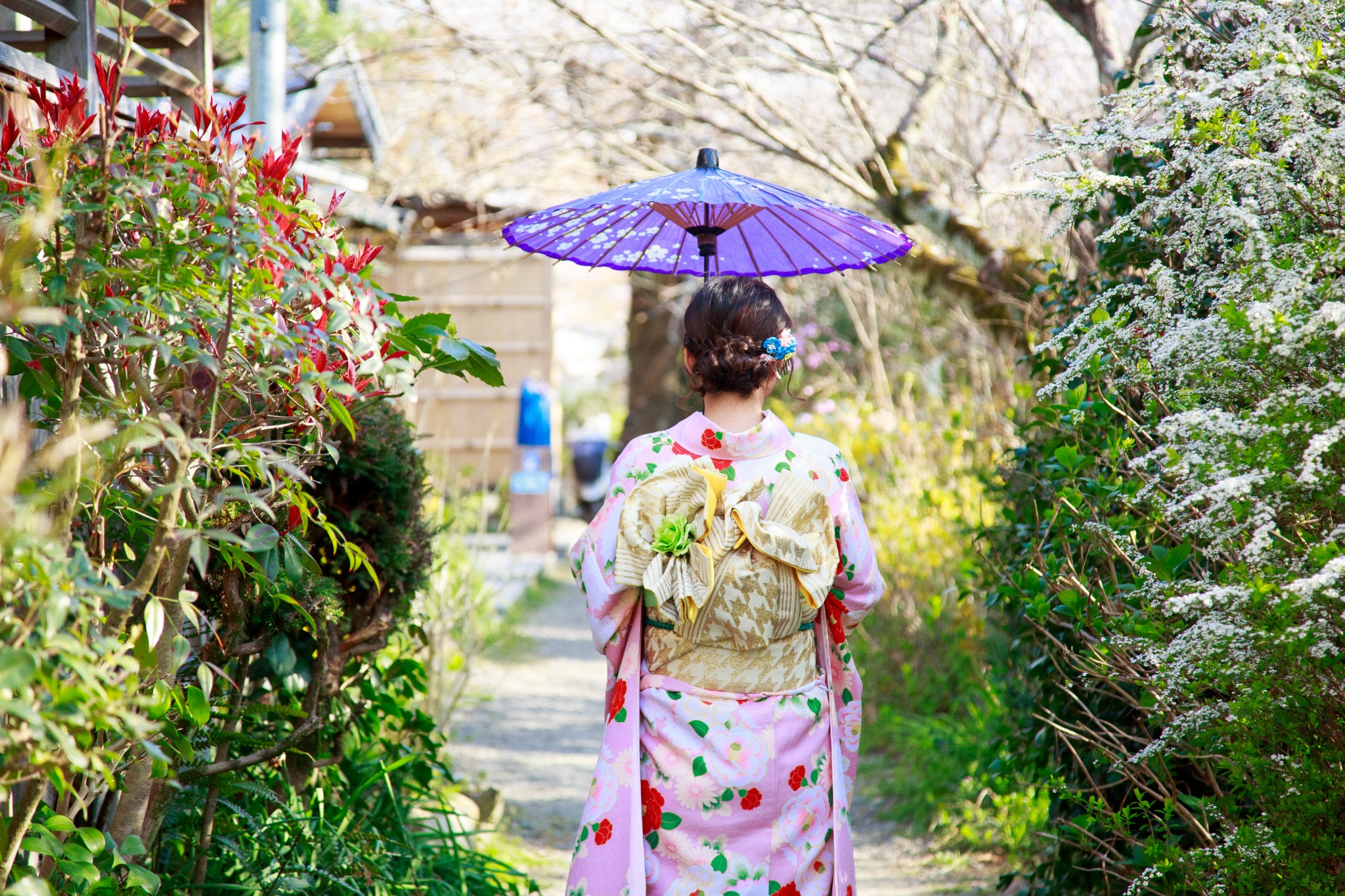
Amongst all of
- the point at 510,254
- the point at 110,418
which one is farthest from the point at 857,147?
the point at 110,418

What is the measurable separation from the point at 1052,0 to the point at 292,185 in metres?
2.84

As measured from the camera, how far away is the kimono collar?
2.24 m

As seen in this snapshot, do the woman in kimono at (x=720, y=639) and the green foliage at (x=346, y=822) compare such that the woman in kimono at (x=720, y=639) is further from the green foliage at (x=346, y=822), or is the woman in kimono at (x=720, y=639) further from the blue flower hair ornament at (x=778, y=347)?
the green foliage at (x=346, y=822)

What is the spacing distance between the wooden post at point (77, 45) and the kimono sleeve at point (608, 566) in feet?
4.77

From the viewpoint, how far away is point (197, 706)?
1.86 m

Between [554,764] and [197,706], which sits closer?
[197,706]

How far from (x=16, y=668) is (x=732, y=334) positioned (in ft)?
4.60

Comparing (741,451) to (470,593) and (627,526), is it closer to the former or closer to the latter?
(627,526)

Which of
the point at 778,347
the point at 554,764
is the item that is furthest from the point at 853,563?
the point at 554,764

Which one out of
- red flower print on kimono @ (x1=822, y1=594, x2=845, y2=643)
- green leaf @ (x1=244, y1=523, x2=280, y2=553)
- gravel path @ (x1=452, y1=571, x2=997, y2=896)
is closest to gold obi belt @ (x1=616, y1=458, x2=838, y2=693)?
red flower print on kimono @ (x1=822, y1=594, x2=845, y2=643)

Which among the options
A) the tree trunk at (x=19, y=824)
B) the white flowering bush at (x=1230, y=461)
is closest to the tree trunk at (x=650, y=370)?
the white flowering bush at (x=1230, y=461)

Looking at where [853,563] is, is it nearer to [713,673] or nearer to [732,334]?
[713,673]

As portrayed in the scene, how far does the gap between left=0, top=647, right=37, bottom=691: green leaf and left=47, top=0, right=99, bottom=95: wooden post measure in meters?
1.74

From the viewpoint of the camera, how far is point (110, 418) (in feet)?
5.58
